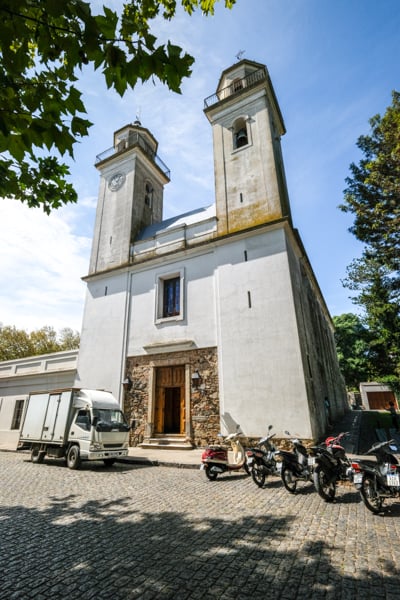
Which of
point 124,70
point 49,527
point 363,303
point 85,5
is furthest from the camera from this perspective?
point 363,303

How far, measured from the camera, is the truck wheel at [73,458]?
870 cm

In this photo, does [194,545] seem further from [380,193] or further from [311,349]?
[380,193]

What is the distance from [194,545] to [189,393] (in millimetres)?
8150

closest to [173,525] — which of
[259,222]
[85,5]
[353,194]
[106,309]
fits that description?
[85,5]

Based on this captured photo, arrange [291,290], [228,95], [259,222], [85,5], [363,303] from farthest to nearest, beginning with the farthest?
[363,303] → [228,95] → [259,222] → [291,290] → [85,5]

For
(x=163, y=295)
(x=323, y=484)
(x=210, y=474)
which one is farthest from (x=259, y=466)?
(x=163, y=295)

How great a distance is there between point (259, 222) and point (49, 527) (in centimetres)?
1149

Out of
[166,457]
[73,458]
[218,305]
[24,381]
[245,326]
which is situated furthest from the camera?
[24,381]

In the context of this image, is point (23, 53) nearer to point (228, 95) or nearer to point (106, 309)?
point (106, 309)

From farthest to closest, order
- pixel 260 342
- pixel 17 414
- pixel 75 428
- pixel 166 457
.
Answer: pixel 17 414 → pixel 260 342 → pixel 166 457 → pixel 75 428

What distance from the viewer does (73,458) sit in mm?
8883

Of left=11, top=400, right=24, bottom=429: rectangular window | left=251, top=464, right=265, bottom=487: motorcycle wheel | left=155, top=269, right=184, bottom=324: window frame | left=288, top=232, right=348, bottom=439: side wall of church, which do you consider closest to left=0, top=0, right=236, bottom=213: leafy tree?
left=251, top=464, right=265, bottom=487: motorcycle wheel

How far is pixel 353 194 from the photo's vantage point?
13.1 m

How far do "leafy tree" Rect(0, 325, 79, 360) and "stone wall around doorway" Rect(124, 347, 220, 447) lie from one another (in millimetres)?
23258
